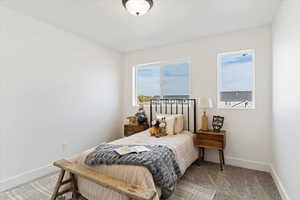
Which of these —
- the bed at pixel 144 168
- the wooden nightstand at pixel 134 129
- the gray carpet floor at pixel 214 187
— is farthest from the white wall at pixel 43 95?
the bed at pixel 144 168

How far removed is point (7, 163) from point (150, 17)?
9.42 ft

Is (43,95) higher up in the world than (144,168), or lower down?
higher up

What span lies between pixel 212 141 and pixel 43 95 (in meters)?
2.87

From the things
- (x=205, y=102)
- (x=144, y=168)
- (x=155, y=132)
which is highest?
(x=205, y=102)

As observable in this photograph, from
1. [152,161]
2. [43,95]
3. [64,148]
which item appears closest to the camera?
[152,161]

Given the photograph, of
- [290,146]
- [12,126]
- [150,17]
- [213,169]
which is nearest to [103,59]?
[150,17]

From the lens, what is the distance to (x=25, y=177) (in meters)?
2.30

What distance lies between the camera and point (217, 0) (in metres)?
1.98

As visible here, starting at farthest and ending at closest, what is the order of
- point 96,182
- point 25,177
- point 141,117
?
point 141,117
point 25,177
point 96,182

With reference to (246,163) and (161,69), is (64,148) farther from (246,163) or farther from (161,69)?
(246,163)

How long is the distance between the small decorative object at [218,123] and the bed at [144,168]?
42cm

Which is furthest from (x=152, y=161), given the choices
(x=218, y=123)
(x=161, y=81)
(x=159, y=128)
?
(x=161, y=81)

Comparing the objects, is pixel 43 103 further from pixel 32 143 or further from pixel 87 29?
pixel 87 29

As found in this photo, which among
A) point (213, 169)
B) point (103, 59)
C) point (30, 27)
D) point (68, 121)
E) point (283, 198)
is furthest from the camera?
point (103, 59)
